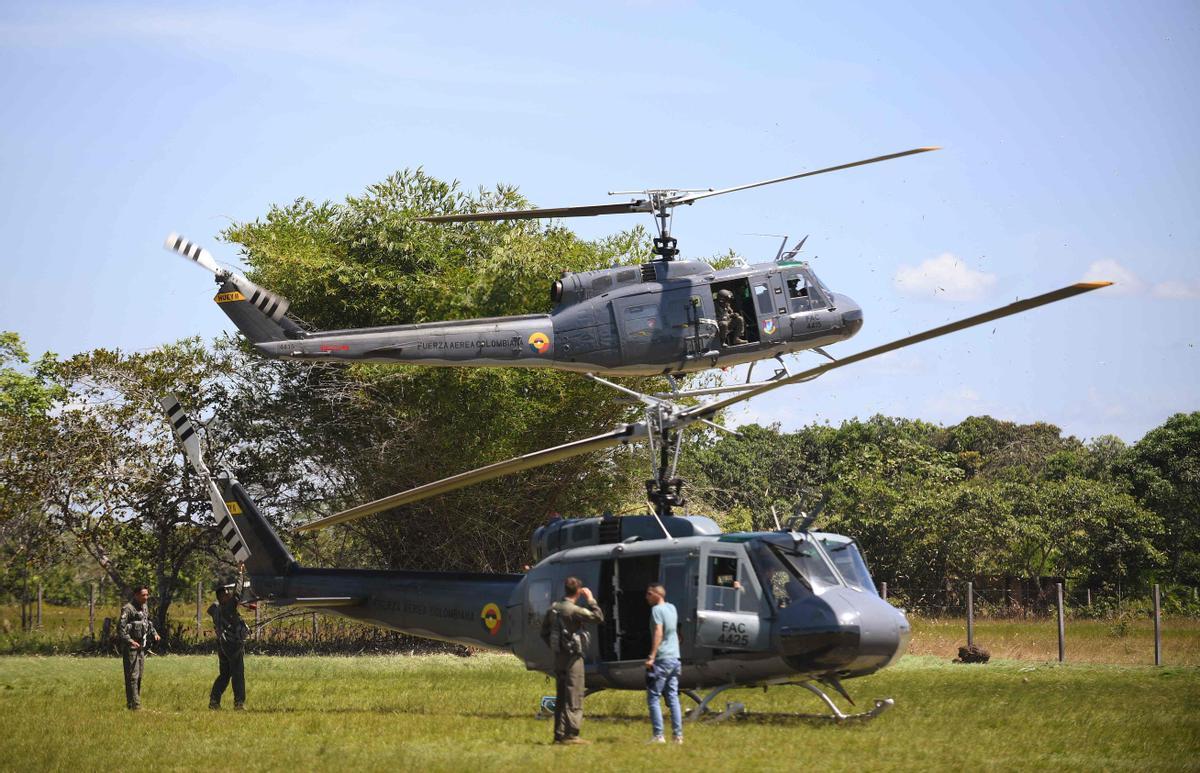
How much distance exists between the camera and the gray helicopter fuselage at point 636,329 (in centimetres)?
1581

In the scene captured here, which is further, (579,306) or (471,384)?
(471,384)

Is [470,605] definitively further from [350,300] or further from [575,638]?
[350,300]

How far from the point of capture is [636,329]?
17078 mm

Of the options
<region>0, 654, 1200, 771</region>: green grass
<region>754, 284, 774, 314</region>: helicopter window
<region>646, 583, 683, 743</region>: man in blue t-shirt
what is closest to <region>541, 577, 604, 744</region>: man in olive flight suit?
<region>0, 654, 1200, 771</region>: green grass

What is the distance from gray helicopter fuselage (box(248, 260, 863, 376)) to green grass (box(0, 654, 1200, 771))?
4.29m

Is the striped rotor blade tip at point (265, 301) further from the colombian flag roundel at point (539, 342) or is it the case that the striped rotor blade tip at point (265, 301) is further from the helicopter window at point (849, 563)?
the helicopter window at point (849, 563)

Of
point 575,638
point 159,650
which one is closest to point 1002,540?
point 159,650

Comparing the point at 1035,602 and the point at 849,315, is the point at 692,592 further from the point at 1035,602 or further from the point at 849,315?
the point at 1035,602

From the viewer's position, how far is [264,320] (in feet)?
50.3

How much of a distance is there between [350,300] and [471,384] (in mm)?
4077

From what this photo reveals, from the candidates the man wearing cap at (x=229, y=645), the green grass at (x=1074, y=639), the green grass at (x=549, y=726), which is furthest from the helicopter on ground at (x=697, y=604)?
the green grass at (x=1074, y=639)

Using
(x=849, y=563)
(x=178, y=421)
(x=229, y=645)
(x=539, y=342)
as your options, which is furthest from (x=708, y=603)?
(x=178, y=421)

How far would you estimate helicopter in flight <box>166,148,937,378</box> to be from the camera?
1545 cm

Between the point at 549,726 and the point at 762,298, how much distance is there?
696cm
